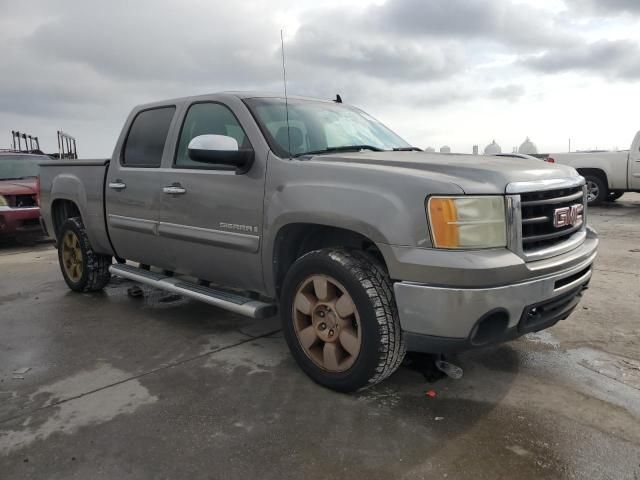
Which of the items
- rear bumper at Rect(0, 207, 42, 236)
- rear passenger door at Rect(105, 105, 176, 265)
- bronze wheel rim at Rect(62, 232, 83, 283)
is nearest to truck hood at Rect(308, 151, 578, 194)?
rear passenger door at Rect(105, 105, 176, 265)

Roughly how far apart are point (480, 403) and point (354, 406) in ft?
2.22

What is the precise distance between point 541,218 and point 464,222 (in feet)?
1.61

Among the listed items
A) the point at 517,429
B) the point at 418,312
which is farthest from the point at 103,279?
the point at 517,429

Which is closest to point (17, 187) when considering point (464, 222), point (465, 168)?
point (465, 168)

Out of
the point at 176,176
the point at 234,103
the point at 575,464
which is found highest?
the point at 234,103

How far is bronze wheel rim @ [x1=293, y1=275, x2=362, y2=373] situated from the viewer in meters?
2.78

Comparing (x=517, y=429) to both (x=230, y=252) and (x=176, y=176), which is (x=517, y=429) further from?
(x=176, y=176)

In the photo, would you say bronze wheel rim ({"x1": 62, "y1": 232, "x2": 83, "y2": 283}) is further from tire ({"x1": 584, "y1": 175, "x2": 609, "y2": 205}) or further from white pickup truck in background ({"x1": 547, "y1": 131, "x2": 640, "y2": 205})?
tire ({"x1": 584, "y1": 175, "x2": 609, "y2": 205})

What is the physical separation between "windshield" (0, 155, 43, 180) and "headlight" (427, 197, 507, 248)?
29.9ft

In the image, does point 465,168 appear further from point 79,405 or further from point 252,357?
point 79,405

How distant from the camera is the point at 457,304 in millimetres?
2385

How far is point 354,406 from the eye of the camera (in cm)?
278

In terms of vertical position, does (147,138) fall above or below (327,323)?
above

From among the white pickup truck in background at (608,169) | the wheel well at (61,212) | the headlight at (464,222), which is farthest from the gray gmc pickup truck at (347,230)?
the white pickup truck in background at (608,169)
